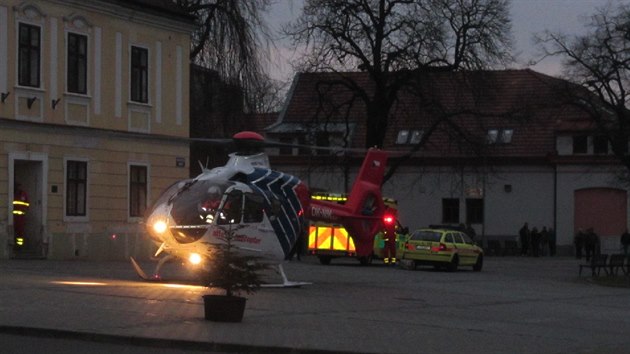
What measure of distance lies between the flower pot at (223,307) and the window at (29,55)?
18.5 meters

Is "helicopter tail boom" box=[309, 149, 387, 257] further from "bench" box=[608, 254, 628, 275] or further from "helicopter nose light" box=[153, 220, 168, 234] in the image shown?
A: "bench" box=[608, 254, 628, 275]

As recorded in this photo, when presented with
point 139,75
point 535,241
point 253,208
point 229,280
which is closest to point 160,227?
point 253,208

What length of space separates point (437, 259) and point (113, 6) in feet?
49.9

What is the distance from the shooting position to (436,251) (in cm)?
4338

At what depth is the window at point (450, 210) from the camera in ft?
243

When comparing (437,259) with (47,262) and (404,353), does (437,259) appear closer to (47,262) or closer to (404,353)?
(47,262)

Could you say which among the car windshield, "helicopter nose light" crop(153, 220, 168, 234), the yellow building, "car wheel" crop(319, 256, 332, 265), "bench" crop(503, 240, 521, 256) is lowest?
"bench" crop(503, 240, 521, 256)

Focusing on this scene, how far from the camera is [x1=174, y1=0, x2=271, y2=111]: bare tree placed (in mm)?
45000

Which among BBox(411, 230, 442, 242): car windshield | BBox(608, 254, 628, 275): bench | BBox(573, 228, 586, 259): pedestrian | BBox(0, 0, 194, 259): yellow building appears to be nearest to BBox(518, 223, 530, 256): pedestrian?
BBox(573, 228, 586, 259): pedestrian

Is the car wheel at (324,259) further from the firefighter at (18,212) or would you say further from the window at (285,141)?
the window at (285,141)

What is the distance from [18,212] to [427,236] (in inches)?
644

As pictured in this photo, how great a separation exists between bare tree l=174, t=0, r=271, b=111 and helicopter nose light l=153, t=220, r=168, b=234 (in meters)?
18.6

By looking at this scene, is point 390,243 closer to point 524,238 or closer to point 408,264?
point 408,264

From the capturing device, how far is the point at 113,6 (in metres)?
38.1
